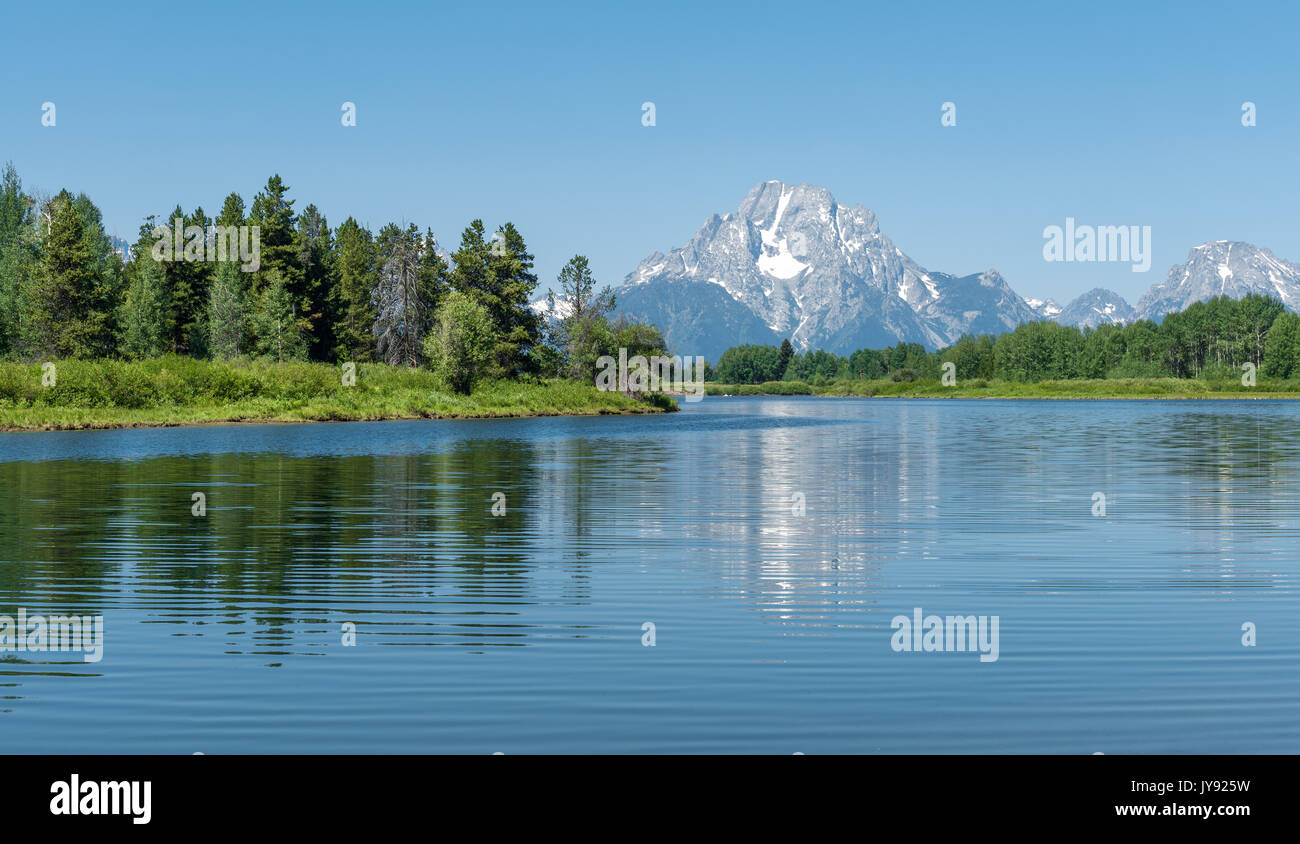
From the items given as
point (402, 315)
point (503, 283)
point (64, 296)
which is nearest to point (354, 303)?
point (402, 315)

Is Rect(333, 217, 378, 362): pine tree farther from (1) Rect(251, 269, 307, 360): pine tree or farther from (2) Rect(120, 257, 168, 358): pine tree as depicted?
(2) Rect(120, 257, 168, 358): pine tree

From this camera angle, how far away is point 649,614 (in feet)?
52.3

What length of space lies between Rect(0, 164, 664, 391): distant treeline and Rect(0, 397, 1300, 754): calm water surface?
262ft

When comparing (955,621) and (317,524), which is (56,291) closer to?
(317,524)

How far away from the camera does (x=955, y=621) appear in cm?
1527

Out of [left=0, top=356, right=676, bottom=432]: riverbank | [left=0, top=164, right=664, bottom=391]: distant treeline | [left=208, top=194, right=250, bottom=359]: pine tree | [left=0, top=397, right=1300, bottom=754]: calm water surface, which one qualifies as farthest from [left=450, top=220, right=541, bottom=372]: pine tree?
[left=0, top=397, right=1300, bottom=754]: calm water surface

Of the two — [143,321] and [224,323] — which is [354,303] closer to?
[224,323]

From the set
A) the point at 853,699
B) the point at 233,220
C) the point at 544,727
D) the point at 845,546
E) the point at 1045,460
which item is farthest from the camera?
the point at 233,220

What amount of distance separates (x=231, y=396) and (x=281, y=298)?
29869 millimetres

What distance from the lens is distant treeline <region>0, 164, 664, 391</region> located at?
107062 mm

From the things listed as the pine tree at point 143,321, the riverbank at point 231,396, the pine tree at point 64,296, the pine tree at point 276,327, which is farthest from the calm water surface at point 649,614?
the pine tree at point 276,327

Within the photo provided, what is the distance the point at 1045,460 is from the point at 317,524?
3778cm

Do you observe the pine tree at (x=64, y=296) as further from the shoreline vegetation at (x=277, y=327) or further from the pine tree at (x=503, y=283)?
the pine tree at (x=503, y=283)
